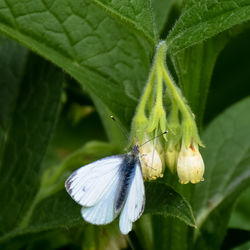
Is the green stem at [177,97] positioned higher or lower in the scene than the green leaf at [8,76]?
higher

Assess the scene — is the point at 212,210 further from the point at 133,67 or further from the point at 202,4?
the point at 202,4

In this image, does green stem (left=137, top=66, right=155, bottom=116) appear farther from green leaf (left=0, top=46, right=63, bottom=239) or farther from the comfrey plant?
green leaf (left=0, top=46, right=63, bottom=239)

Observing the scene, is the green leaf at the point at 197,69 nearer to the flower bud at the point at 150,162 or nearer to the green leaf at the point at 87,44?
the green leaf at the point at 87,44

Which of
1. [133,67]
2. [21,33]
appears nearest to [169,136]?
[133,67]

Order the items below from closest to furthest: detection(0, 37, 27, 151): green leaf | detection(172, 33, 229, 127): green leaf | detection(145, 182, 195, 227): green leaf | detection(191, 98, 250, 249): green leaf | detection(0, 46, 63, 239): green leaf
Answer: detection(145, 182, 195, 227): green leaf, detection(172, 33, 229, 127): green leaf, detection(191, 98, 250, 249): green leaf, detection(0, 46, 63, 239): green leaf, detection(0, 37, 27, 151): green leaf

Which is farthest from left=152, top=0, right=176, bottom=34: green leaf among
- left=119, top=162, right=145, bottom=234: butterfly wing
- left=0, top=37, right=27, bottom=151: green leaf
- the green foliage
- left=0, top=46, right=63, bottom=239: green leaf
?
left=119, top=162, right=145, bottom=234: butterfly wing

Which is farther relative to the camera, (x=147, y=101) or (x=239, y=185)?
(x=239, y=185)

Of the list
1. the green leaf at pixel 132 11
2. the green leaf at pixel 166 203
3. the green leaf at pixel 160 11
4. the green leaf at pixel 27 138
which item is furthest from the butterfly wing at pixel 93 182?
the green leaf at pixel 160 11

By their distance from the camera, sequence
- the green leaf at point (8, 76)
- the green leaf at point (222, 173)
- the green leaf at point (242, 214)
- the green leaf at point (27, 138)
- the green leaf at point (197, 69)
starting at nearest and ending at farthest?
the green leaf at point (197, 69)
the green leaf at point (222, 173)
the green leaf at point (27, 138)
the green leaf at point (8, 76)
the green leaf at point (242, 214)
